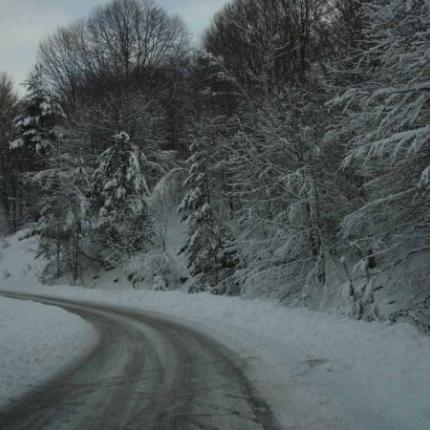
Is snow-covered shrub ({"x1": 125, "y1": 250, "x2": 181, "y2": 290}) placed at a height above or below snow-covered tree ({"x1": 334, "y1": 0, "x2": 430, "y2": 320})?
below

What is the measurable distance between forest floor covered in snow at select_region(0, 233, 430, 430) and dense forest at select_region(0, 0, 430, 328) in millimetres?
1525

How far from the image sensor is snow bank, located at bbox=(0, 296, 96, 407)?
7.04m

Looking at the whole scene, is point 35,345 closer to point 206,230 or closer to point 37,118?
point 206,230

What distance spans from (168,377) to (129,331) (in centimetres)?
570

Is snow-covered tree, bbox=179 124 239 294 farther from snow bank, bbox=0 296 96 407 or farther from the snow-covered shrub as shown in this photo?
snow bank, bbox=0 296 96 407

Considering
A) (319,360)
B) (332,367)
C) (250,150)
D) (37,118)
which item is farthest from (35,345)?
(37,118)

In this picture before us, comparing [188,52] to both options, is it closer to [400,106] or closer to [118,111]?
[118,111]

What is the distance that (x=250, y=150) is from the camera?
1647 centimetres

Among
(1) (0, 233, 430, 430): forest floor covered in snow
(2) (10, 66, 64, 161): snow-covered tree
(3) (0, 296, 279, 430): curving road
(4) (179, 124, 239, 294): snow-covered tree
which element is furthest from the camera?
(2) (10, 66, 64, 161): snow-covered tree

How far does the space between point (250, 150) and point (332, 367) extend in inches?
411

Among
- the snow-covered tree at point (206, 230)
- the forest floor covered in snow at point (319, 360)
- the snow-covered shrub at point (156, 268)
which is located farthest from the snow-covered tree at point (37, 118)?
the forest floor covered in snow at point (319, 360)

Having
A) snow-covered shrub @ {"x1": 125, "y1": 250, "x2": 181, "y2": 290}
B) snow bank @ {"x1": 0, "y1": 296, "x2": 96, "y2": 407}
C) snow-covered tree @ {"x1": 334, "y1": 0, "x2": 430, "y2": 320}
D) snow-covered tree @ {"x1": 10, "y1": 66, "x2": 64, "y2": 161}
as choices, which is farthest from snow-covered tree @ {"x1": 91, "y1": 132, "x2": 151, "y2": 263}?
snow-covered tree @ {"x1": 334, "y1": 0, "x2": 430, "y2": 320}

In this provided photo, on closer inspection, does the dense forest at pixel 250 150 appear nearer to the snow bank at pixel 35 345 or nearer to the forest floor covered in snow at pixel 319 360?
the forest floor covered in snow at pixel 319 360

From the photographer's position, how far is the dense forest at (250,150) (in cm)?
1030
